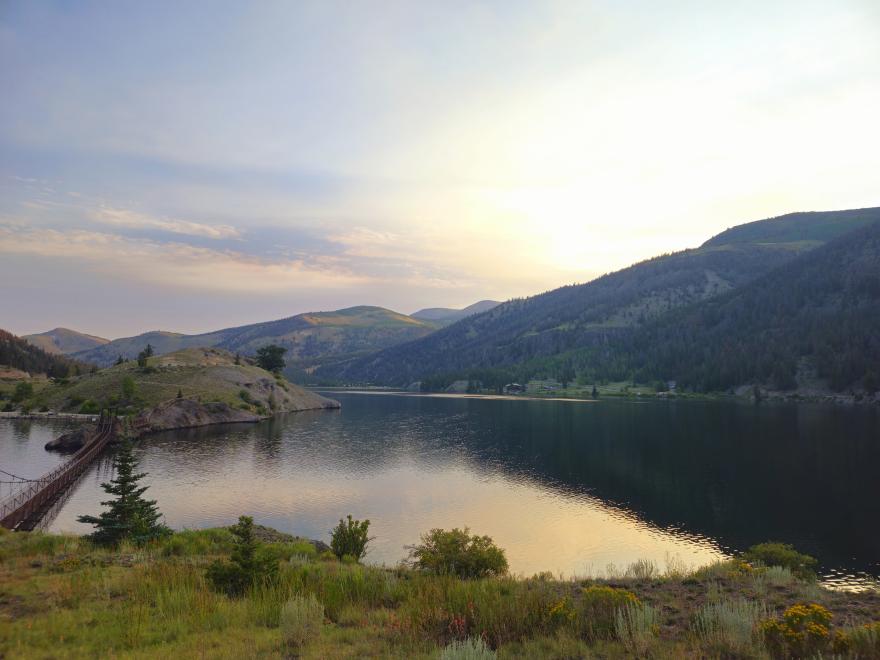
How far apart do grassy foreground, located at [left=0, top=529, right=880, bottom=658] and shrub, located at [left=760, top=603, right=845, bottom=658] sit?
0.32 feet

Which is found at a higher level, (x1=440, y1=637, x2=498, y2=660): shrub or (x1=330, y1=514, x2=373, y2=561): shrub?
(x1=440, y1=637, x2=498, y2=660): shrub

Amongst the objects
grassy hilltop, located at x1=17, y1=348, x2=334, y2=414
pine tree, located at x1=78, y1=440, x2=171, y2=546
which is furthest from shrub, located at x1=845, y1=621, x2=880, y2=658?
grassy hilltop, located at x1=17, y1=348, x2=334, y2=414

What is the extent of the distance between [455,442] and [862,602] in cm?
8387

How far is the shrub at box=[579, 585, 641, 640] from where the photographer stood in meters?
12.5

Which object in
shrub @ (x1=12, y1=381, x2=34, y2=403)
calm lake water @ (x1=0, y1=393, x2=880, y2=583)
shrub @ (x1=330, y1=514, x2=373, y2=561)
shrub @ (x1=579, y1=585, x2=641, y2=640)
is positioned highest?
shrub @ (x1=12, y1=381, x2=34, y2=403)

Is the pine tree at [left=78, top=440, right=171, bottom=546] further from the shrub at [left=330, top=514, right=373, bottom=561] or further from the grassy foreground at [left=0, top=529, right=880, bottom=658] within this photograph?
the shrub at [left=330, top=514, right=373, bottom=561]

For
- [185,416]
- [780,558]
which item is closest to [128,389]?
[185,416]

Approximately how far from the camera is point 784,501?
50875 mm

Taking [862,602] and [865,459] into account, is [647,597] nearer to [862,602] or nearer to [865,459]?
[862,602]

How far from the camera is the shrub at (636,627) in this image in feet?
37.0

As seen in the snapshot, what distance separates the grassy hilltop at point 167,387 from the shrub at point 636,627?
125804mm

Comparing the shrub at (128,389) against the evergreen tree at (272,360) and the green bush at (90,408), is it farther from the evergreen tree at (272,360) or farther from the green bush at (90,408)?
the evergreen tree at (272,360)

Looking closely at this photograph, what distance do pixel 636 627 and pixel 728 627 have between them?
7.08 ft

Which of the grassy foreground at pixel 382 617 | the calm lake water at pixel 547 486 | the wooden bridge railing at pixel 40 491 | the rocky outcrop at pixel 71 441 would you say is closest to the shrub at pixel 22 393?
the calm lake water at pixel 547 486
